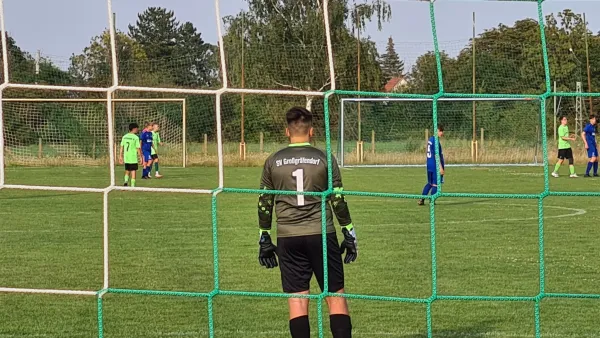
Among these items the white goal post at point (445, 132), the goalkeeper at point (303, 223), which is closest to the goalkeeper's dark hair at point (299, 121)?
the goalkeeper at point (303, 223)

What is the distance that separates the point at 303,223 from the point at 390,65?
21285 mm

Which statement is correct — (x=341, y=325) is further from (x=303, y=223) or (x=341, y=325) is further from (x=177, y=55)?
(x=177, y=55)

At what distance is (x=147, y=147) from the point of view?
83.9ft

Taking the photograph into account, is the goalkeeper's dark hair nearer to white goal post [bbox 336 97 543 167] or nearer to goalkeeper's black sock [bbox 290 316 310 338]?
goalkeeper's black sock [bbox 290 316 310 338]

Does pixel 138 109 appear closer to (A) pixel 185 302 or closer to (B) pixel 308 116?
(A) pixel 185 302

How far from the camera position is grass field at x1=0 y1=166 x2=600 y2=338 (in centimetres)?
746

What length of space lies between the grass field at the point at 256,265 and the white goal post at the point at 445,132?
12191mm

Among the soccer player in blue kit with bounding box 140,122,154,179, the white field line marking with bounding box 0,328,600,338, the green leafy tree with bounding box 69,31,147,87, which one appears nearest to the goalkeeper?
the white field line marking with bounding box 0,328,600,338

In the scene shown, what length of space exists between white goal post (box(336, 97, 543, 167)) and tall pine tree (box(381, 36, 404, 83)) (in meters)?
3.91

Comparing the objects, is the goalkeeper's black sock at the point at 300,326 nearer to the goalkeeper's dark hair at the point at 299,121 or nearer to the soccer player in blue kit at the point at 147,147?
the goalkeeper's dark hair at the point at 299,121

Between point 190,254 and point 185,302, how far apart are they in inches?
115

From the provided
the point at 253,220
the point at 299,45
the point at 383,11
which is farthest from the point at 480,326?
the point at 299,45

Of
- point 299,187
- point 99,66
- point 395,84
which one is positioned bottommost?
point 299,187

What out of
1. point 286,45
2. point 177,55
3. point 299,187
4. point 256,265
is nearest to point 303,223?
point 299,187
